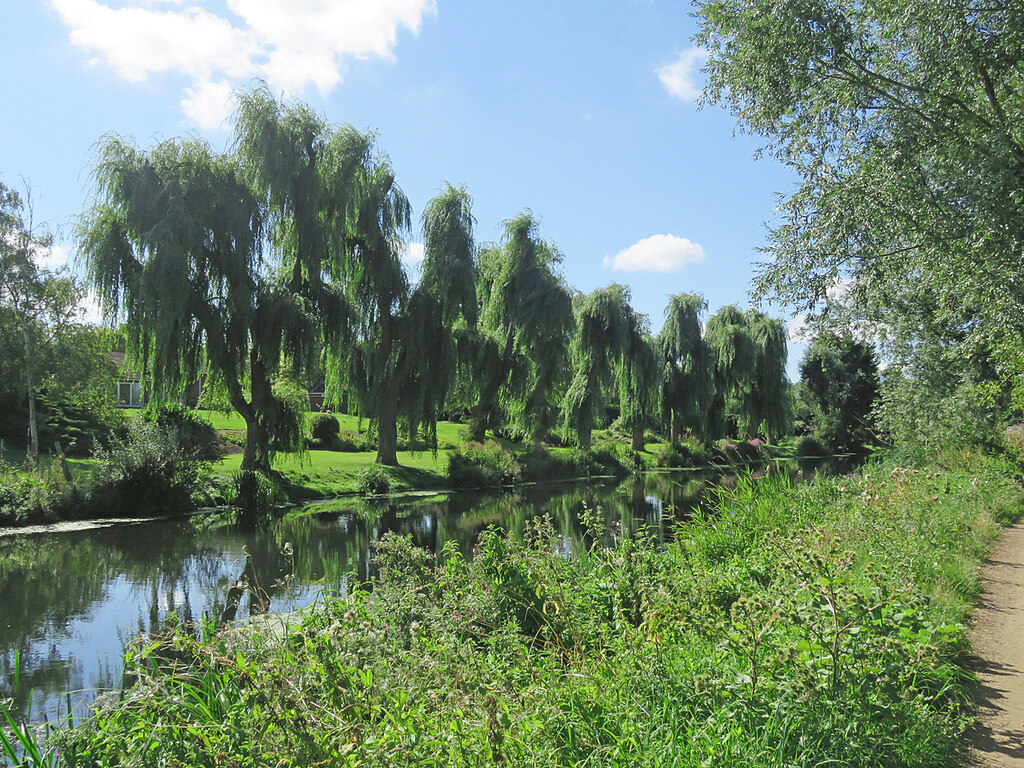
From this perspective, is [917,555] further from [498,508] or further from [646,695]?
[498,508]

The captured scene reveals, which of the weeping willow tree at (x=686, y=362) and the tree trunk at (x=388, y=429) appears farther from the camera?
the weeping willow tree at (x=686, y=362)

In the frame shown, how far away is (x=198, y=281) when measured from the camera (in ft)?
56.2

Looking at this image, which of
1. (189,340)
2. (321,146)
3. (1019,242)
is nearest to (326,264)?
(321,146)

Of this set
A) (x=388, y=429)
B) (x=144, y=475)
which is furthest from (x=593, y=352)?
(x=144, y=475)

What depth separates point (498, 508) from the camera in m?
18.1

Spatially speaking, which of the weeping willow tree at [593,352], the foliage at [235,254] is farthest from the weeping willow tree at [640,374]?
the foliage at [235,254]

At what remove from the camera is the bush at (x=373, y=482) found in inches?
796

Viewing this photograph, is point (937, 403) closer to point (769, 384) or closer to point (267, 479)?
point (267, 479)

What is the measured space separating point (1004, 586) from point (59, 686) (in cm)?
809

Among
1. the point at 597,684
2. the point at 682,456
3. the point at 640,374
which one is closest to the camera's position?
the point at 597,684

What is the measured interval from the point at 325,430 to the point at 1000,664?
2899cm

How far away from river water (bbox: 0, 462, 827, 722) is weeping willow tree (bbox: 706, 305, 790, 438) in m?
16.4

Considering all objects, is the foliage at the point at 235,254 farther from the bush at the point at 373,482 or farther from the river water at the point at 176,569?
the river water at the point at 176,569

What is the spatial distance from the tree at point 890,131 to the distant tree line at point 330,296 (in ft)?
42.7
